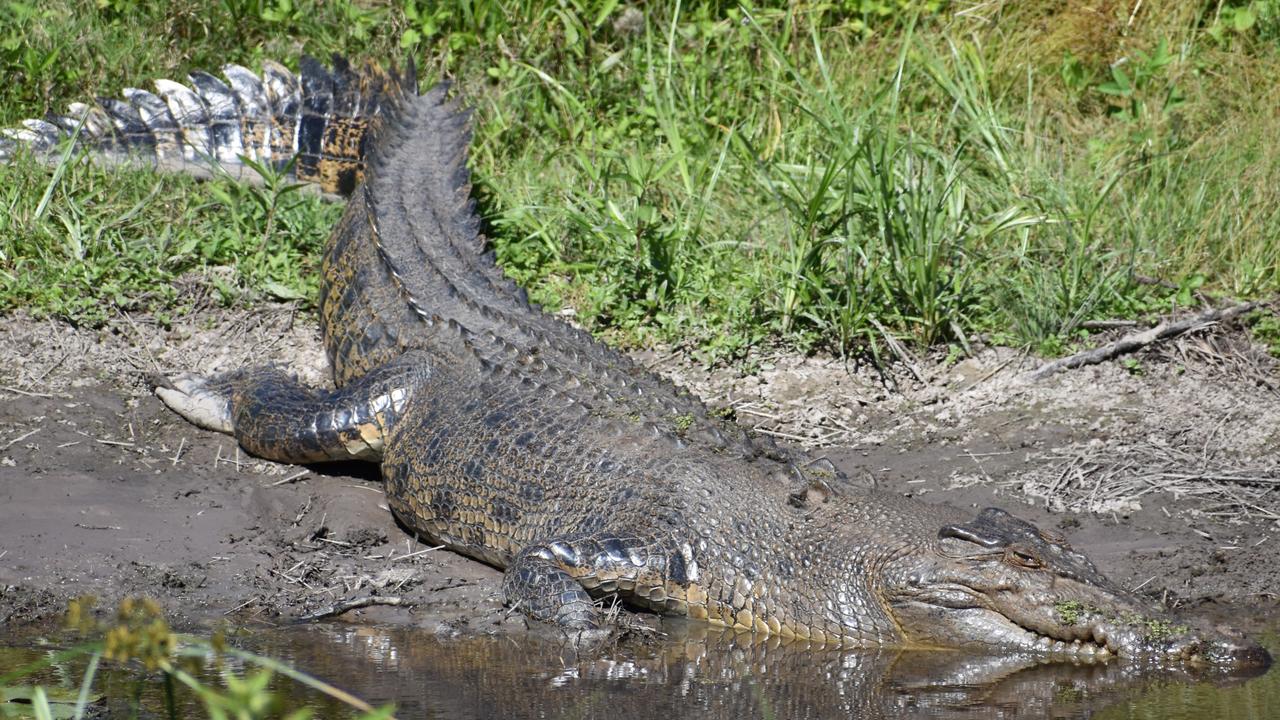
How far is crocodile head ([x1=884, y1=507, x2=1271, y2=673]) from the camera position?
12.4 feet

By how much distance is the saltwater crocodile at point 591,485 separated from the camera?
401 centimetres

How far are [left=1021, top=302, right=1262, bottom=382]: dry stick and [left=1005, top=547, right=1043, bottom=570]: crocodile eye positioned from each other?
74.6 inches

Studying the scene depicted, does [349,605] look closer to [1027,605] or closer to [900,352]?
[1027,605]

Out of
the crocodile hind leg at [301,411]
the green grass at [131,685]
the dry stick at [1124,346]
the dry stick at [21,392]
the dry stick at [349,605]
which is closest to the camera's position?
the green grass at [131,685]

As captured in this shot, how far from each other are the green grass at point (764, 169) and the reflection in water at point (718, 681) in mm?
2201

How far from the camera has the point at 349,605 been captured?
4.32 metres

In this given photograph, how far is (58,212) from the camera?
6.32 meters

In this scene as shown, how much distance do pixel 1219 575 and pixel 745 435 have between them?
1674 mm

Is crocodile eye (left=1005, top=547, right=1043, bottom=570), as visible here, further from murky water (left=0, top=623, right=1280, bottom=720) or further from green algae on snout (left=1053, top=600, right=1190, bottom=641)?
murky water (left=0, top=623, right=1280, bottom=720)

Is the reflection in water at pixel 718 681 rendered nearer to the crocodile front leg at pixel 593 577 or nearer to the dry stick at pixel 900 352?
the crocodile front leg at pixel 593 577

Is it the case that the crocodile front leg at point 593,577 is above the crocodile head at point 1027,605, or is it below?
below

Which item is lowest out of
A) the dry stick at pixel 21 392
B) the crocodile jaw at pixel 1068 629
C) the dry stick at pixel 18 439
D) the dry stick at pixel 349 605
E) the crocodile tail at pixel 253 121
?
the dry stick at pixel 18 439

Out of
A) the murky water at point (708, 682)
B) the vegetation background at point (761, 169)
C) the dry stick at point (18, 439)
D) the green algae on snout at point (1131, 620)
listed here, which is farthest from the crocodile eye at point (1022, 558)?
the dry stick at point (18, 439)

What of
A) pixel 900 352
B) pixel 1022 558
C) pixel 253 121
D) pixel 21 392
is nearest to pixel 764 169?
pixel 900 352
